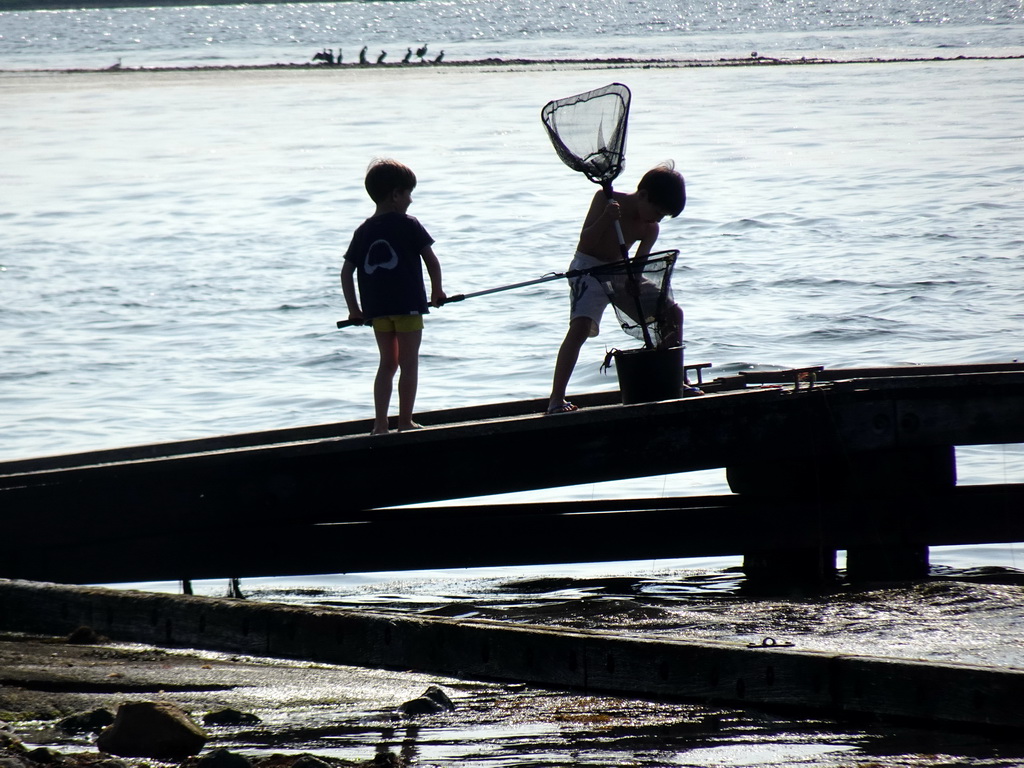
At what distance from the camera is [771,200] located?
2641 cm

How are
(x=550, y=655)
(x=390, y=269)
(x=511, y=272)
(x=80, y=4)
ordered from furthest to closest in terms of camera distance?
1. (x=80, y=4)
2. (x=511, y=272)
3. (x=390, y=269)
4. (x=550, y=655)

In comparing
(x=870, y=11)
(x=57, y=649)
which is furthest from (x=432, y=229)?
(x=870, y=11)

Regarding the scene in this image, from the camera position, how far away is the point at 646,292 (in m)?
6.61

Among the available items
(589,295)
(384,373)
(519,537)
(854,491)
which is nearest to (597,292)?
(589,295)

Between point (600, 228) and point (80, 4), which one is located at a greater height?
point (80, 4)

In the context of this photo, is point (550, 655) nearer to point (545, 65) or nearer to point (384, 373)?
point (384, 373)

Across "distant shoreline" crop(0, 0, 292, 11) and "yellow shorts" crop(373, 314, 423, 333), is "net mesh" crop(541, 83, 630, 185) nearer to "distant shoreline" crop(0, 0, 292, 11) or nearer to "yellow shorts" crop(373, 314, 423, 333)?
"yellow shorts" crop(373, 314, 423, 333)

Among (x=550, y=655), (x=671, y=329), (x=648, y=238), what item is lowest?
(x=550, y=655)

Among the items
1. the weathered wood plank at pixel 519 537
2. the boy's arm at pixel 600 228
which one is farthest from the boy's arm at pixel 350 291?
the boy's arm at pixel 600 228

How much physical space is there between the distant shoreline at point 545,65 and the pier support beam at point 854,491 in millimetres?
57458

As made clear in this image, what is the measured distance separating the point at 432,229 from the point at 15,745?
68.6 feet

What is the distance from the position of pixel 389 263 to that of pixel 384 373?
569mm

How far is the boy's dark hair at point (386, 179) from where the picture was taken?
6.43 meters

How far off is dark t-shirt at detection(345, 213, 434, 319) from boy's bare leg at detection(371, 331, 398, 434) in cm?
14
